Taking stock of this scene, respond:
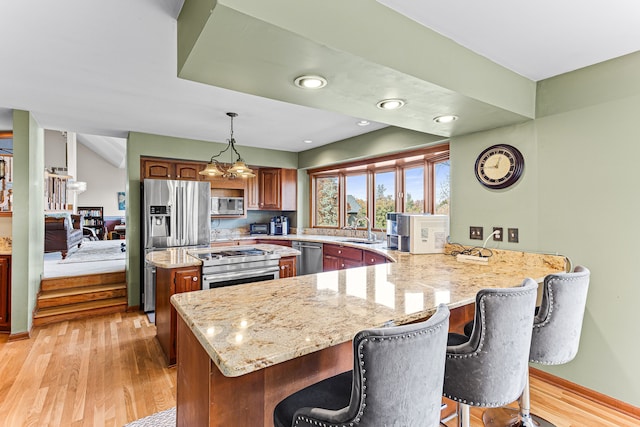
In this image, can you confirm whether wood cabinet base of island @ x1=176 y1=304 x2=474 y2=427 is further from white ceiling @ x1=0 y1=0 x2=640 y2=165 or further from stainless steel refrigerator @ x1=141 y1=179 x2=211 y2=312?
stainless steel refrigerator @ x1=141 y1=179 x2=211 y2=312

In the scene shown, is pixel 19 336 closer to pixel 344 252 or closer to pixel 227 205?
pixel 227 205

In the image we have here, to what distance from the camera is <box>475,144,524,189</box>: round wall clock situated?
251cm

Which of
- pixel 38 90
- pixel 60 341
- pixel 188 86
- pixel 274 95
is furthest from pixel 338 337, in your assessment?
pixel 60 341

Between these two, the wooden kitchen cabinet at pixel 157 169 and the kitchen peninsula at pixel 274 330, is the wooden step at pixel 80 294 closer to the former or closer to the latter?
the wooden kitchen cabinet at pixel 157 169

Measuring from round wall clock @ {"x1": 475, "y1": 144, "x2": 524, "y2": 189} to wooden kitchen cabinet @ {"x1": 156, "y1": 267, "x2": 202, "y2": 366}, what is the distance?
104 inches

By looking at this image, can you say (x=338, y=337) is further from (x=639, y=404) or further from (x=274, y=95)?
(x=639, y=404)

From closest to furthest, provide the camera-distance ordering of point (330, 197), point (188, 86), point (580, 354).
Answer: point (580, 354), point (188, 86), point (330, 197)

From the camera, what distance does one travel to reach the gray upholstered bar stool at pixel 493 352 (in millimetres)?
1245

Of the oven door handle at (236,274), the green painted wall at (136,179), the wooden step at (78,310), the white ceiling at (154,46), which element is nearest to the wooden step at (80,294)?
the wooden step at (78,310)

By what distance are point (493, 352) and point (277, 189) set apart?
180 inches

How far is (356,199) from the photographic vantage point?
199 inches

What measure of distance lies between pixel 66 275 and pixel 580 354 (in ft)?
18.4

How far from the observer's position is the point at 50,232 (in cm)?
598

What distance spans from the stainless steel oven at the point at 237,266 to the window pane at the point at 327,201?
220cm
